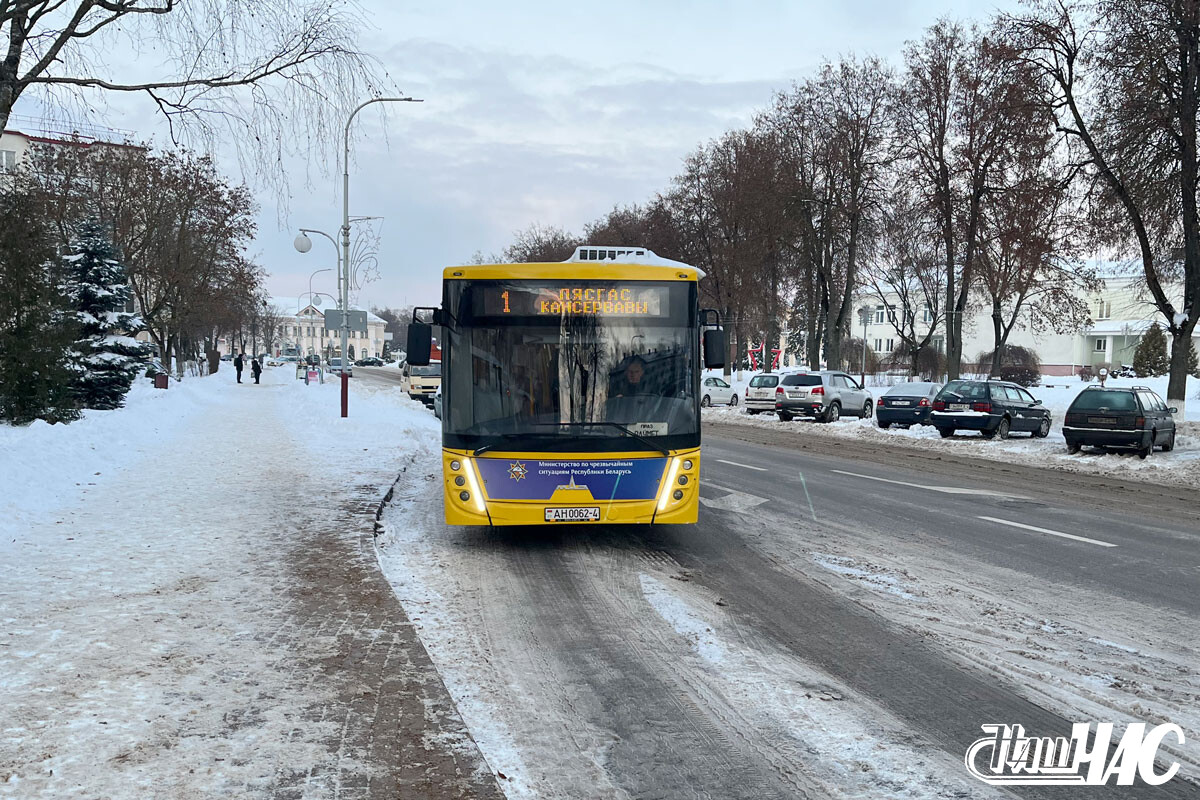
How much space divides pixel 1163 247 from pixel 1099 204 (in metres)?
2.64

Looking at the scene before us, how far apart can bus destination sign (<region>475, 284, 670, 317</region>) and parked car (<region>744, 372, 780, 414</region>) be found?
2715cm

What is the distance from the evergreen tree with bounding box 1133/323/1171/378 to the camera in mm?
66688

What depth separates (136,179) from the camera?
39219 mm

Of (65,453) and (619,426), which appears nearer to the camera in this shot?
(619,426)

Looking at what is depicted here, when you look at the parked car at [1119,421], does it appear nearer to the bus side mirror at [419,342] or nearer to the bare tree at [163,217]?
the bus side mirror at [419,342]

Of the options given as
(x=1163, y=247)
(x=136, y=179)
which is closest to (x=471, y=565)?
(x=1163, y=247)

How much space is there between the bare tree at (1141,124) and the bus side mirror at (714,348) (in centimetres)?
1798

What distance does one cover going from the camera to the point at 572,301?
9125 mm

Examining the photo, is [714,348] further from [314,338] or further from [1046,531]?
[314,338]

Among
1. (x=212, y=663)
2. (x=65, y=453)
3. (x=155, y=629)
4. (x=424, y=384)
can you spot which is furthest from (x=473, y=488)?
(x=424, y=384)

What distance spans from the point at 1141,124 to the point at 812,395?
43.7 feet

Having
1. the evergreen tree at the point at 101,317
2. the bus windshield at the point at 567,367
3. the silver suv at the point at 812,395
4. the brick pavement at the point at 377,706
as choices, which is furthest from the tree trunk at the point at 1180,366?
the evergreen tree at the point at 101,317

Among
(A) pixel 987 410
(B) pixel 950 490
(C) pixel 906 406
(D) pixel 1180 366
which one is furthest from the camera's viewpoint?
(C) pixel 906 406

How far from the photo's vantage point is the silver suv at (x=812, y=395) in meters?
32.3
